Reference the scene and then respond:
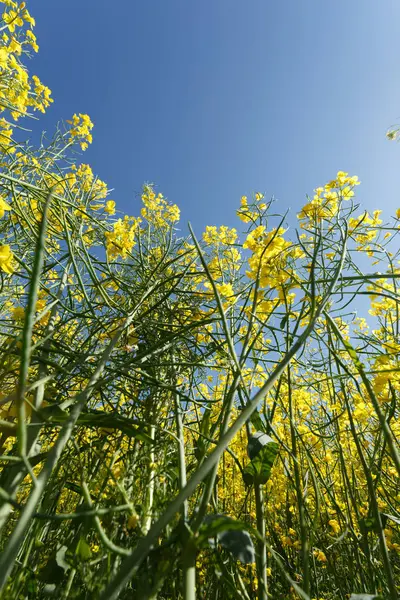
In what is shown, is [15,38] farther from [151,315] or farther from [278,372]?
[278,372]

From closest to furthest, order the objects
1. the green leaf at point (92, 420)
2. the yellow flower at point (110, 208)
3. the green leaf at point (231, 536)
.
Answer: the green leaf at point (231, 536) → the green leaf at point (92, 420) → the yellow flower at point (110, 208)

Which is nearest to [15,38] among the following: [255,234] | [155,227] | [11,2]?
[11,2]

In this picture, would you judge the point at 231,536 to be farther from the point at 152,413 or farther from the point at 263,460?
the point at 152,413

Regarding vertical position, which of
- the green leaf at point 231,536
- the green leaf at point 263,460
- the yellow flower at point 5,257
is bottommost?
the green leaf at point 231,536

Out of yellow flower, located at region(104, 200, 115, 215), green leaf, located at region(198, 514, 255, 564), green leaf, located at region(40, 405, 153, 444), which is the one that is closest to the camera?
green leaf, located at region(198, 514, 255, 564)

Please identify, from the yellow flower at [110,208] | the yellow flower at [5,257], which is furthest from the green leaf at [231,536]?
the yellow flower at [110,208]

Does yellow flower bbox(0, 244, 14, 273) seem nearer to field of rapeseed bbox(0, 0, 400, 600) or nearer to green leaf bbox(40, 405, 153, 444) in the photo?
field of rapeseed bbox(0, 0, 400, 600)

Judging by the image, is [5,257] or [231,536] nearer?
[231,536]

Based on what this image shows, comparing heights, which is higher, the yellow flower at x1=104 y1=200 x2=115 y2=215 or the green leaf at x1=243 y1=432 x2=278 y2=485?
the yellow flower at x1=104 y1=200 x2=115 y2=215

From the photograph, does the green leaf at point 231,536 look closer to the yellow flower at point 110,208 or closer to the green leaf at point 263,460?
the green leaf at point 263,460

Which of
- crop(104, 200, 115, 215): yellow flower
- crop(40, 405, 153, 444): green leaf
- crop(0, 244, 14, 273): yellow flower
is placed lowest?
crop(40, 405, 153, 444): green leaf

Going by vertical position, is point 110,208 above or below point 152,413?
above

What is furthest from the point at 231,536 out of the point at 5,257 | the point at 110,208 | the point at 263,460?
the point at 110,208

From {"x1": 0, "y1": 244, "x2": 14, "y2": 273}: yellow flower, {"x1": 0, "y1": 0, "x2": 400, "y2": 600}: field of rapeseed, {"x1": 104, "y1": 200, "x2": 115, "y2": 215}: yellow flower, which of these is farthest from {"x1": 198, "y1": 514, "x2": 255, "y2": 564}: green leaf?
{"x1": 104, "y1": 200, "x2": 115, "y2": 215}: yellow flower
